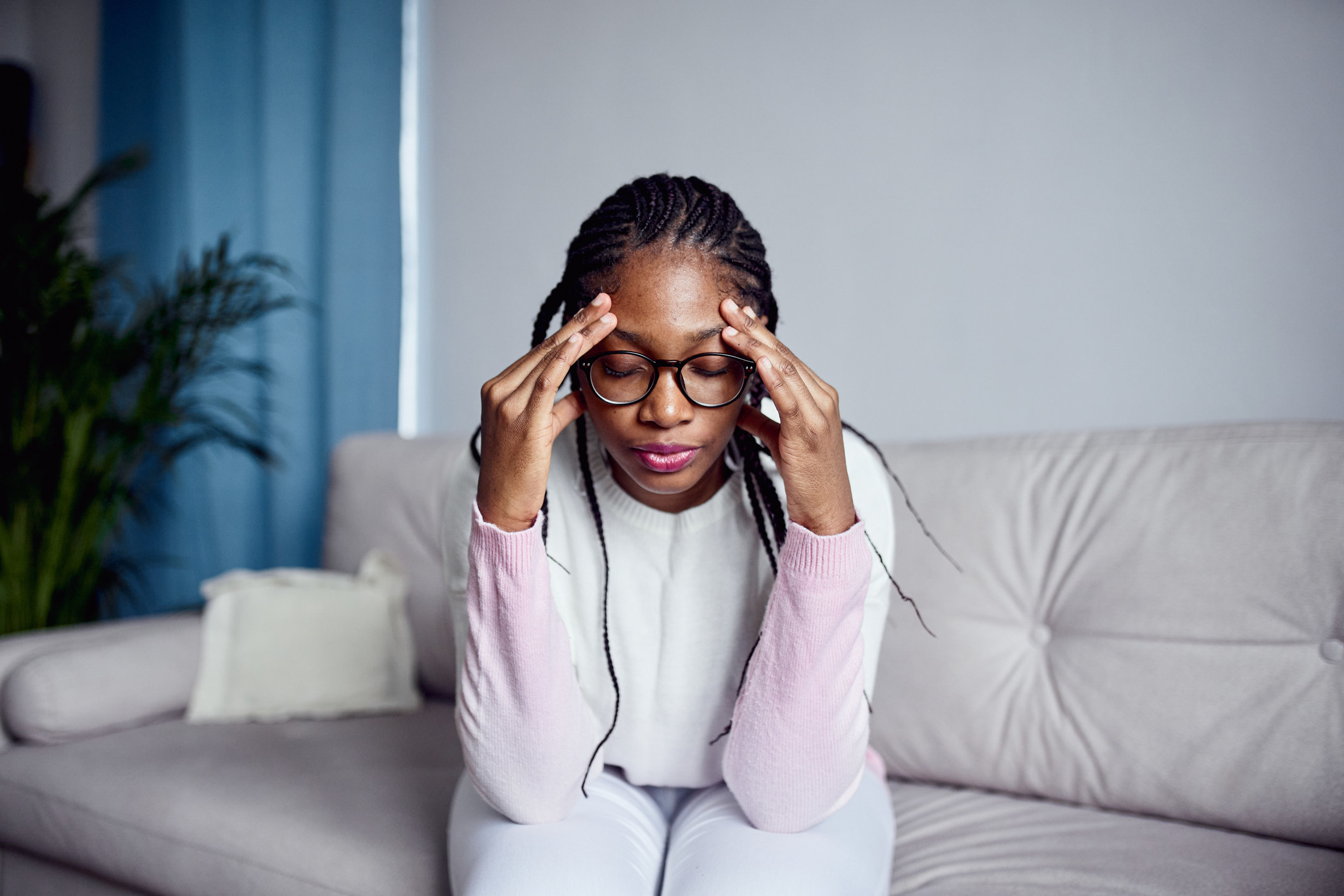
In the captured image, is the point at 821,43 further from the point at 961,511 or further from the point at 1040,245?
the point at 961,511

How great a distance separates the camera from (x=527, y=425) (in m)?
0.86

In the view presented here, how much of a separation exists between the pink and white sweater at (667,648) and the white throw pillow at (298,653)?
708 millimetres

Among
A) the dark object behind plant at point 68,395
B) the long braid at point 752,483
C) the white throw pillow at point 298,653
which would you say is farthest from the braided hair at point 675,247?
the dark object behind plant at point 68,395

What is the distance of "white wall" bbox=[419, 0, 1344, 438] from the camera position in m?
1.41

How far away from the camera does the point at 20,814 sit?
134 cm

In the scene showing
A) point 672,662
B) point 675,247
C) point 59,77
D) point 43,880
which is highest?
point 59,77

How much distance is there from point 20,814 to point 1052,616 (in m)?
1.60

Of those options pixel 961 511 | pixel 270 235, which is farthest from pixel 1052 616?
pixel 270 235

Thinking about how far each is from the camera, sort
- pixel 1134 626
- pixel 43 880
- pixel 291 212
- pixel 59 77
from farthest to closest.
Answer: pixel 59 77
pixel 291 212
pixel 43 880
pixel 1134 626

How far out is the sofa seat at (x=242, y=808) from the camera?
1097 millimetres

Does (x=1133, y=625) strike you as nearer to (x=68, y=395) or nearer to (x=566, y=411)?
(x=566, y=411)

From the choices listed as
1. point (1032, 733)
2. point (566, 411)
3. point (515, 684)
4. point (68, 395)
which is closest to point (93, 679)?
point (68, 395)

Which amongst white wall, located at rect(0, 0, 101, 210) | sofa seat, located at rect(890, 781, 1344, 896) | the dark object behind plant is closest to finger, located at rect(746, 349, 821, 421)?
sofa seat, located at rect(890, 781, 1344, 896)

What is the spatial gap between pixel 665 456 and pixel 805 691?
278mm
